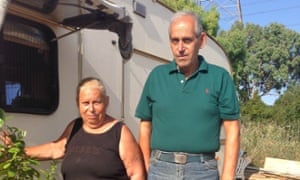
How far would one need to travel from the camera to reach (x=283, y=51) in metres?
32.7

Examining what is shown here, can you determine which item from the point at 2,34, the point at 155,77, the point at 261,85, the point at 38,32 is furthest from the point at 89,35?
the point at 261,85

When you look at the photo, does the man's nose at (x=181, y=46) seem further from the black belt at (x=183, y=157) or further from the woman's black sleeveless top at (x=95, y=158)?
the woman's black sleeveless top at (x=95, y=158)

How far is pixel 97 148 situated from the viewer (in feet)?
8.54

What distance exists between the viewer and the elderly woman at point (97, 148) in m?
2.58

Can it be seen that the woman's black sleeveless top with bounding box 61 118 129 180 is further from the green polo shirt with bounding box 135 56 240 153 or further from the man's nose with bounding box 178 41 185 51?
the man's nose with bounding box 178 41 185 51

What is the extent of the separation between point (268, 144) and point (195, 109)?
977 centimetres

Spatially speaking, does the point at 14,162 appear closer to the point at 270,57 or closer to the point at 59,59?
the point at 59,59

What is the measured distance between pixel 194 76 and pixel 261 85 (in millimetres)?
31296

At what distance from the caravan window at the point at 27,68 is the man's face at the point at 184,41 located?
104 cm

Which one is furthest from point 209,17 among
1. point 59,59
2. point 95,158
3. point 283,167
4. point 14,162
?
point 14,162

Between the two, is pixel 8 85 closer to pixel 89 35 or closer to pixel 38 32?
pixel 38 32

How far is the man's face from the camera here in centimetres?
229

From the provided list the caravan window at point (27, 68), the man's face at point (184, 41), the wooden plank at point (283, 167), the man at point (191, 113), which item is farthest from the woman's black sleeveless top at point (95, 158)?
the wooden plank at point (283, 167)

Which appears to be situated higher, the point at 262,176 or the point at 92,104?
the point at 92,104
